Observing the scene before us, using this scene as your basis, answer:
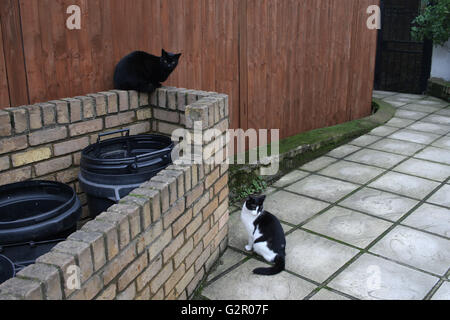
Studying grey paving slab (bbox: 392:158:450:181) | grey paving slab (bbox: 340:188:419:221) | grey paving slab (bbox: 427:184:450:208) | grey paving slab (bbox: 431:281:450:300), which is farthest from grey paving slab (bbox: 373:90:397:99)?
grey paving slab (bbox: 431:281:450:300)

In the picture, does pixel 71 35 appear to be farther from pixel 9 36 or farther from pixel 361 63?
pixel 361 63

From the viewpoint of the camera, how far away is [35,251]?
2.76m

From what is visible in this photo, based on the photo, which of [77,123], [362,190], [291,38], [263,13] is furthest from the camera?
[291,38]

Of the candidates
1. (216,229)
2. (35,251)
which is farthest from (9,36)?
(216,229)

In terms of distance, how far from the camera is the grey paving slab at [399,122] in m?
7.60

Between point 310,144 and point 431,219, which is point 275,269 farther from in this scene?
point 310,144

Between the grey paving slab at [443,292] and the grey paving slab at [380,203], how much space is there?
1.09 meters

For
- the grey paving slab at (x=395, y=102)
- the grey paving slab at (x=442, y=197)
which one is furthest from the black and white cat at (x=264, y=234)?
the grey paving slab at (x=395, y=102)

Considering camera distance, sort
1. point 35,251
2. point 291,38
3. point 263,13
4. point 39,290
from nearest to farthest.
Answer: point 39,290 → point 35,251 → point 263,13 → point 291,38

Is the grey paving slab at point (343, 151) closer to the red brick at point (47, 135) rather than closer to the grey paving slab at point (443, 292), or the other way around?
the grey paving slab at point (443, 292)

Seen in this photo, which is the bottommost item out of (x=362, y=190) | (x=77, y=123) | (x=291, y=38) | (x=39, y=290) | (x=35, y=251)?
(x=362, y=190)

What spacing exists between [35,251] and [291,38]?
437cm

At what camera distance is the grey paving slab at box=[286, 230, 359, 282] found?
3547 millimetres

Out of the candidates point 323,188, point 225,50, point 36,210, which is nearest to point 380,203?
point 323,188
